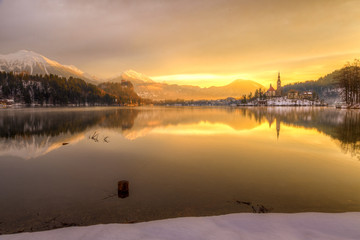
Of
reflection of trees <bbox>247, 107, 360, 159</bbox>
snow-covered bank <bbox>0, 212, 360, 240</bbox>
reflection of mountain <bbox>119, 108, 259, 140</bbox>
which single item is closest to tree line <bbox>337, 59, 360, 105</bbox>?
reflection of trees <bbox>247, 107, 360, 159</bbox>

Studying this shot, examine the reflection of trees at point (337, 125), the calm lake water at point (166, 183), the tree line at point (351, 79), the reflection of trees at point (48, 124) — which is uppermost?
the tree line at point (351, 79)

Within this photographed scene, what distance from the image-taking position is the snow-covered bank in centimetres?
620

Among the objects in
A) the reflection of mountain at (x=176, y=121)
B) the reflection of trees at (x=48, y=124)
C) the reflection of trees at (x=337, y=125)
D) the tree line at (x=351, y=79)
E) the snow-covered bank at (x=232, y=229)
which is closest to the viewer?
the snow-covered bank at (x=232, y=229)

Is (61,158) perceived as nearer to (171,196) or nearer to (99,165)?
(99,165)

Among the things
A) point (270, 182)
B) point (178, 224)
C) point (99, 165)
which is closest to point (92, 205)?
point (178, 224)

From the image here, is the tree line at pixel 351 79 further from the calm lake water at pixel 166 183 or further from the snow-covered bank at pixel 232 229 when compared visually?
the snow-covered bank at pixel 232 229

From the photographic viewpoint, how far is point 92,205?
9.54m

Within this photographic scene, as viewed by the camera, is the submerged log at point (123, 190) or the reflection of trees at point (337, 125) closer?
the submerged log at point (123, 190)

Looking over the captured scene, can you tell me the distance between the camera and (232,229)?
6668 mm

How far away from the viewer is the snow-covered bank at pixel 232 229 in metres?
6.20

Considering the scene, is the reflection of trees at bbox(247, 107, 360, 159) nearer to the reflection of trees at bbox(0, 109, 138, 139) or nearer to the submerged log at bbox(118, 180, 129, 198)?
the submerged log at bbox(118, 180, 129, 198)

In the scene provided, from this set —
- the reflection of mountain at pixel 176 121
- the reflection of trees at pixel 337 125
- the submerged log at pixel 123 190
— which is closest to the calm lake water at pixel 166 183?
the submerged log at pixel 123 190

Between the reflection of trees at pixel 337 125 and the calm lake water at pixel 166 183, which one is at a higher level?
the reflection of trees at pixel 337 125

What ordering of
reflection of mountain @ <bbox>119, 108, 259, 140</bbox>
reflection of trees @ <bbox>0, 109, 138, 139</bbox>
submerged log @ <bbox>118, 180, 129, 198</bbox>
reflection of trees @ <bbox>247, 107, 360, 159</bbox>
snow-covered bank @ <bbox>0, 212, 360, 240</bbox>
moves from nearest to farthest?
1. snow-covered bank @ <bbox>0, 212, 360, 240</bbox>
2. submerged log @ <bbox>118, 180, 129, 198</bbox>
3. reflection of trees @ <bbox>247, 107, 360, 159</bbox>
4. reflection of trees @ <bbox>0, 109, 138, 139</bbox>
5. reflection of mountain @ <bbox>119, 108, 259, 140</bbox>
